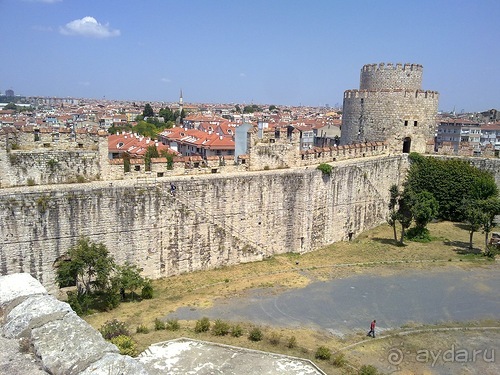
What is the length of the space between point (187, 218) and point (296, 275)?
4176 millimetres

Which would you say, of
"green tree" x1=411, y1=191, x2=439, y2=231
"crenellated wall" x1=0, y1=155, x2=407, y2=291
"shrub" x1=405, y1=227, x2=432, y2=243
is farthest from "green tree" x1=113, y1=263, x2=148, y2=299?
"shrub" x1=405, y1=227, x2=432, y2=243

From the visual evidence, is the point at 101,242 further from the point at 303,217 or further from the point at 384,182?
the point at 384,182

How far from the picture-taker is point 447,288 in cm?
1393

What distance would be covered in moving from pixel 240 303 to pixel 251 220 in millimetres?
4029

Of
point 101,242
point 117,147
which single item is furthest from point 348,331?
point 117,147

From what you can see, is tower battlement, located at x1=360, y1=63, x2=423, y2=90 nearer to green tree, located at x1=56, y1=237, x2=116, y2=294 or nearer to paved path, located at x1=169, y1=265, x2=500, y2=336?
paved path, located at x1=169, y1=265, x2=500, y2=336

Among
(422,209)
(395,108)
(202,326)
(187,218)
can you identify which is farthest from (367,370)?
(395,108)

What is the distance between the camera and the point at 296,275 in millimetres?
14859

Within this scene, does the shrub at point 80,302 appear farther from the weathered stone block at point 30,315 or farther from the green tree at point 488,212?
the green tree at point 488,212

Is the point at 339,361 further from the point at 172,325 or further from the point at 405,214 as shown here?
the point at 405,214

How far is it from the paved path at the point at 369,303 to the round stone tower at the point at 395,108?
9700 millimetres

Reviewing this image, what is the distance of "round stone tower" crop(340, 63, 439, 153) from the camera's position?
22.4 meters

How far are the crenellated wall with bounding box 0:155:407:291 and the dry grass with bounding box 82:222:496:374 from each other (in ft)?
2.13

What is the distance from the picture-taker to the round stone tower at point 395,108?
22.4 m
